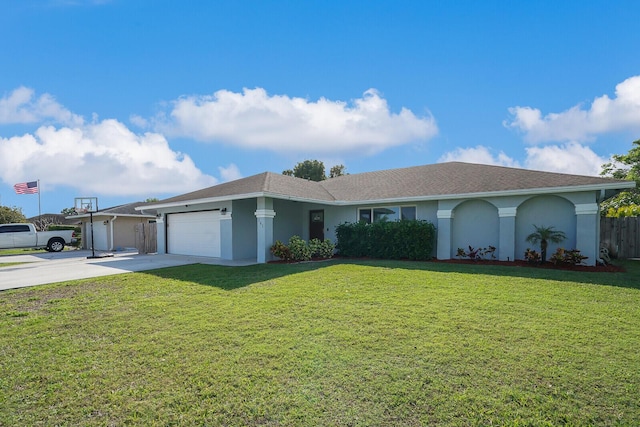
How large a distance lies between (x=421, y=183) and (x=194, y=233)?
10833 mm

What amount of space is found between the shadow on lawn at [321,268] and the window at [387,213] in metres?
3.63

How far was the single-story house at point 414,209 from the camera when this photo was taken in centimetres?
1102

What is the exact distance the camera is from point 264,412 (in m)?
2.87

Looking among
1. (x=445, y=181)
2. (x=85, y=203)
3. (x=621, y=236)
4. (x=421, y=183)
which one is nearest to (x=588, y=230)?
(x=445, y=181)

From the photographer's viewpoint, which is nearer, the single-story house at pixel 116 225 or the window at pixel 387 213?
the window at pixel 387 213

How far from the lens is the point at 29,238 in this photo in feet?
67.7

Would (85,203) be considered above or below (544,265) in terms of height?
above

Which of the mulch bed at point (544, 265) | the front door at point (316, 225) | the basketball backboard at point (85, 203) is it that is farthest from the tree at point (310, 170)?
the mulch bed at point (544, 265)

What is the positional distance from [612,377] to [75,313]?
777 centimetres

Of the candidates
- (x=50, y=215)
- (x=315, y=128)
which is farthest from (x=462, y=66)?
(x=50, y=215)

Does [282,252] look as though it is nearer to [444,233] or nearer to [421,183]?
[444,233]

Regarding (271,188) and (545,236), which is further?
(271,188)

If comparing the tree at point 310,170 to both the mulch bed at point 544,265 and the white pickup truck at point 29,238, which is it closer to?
the white pickup truck at point 29,238

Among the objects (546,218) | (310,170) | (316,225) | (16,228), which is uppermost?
(310,170)
